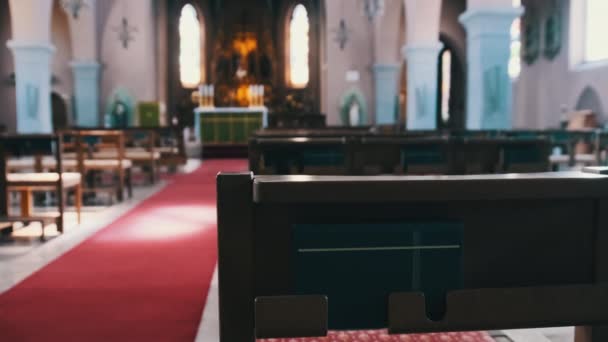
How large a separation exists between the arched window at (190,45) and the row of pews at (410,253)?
68.9 ft

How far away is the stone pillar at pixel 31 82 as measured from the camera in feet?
→ 40.1

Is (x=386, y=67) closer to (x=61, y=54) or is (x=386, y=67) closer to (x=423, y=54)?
(x=423, y=54)

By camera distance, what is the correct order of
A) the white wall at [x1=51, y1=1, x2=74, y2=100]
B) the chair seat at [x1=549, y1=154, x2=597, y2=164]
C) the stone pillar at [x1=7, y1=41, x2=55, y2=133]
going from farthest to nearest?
the white wall at [x1=51, y1=1, x2=74, y2=100] → the stone pillar at [x1=7, y1=41, x2=55, y2=133] → the chair seat at [x1=549, y1=154, x2=597, y2=164]

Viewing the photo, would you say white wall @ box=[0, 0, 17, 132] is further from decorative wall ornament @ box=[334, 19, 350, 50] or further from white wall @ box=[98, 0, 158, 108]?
decorative wall ornament @ box=[334, 19, 350, 50]

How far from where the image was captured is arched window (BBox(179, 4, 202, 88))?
71.5 feet

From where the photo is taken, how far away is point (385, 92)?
58.2 ft

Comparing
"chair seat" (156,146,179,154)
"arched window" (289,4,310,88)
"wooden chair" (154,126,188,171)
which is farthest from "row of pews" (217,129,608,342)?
"arched window" (289,4,310,88)

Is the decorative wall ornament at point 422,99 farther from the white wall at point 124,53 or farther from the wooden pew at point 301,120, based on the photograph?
the white wall at point 124,53

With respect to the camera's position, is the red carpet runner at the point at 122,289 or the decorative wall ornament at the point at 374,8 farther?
the decorative wall ornament at the point at 374,8

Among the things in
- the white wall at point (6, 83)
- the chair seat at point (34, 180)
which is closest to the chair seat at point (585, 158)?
the chair seat at point (34, 180)

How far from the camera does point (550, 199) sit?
55.1 inches

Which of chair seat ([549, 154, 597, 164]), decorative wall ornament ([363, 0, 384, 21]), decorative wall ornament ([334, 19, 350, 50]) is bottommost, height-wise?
chair seat ([549, 154, 597, 164])

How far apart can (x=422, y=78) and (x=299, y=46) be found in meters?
10.4

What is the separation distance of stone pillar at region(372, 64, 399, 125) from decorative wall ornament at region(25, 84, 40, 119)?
9440 millimetres
